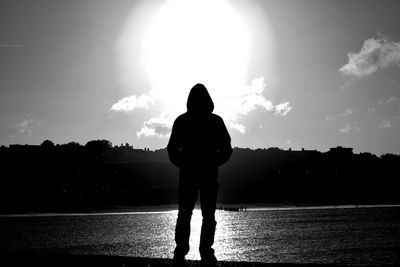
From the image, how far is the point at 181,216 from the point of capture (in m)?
11.4

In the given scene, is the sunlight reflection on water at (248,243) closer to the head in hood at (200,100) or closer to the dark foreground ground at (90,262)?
the dark foreground ground at (90,262)

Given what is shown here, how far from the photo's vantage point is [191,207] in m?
11.4

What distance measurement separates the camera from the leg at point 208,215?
1117 cm

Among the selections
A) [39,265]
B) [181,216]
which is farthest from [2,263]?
[181,216]

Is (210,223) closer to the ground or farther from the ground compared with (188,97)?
closer to the ground

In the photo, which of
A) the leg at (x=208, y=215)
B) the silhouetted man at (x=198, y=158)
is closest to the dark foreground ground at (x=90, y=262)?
the leg at (x=208, y=215)

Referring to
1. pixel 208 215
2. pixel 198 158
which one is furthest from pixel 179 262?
pixel 198 158

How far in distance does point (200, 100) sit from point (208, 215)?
2315 millimetres

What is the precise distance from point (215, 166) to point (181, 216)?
122 cm

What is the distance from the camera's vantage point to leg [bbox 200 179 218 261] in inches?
440

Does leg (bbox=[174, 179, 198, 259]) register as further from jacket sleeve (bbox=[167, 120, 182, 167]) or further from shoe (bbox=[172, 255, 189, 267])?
jacket sleeve (bbox=[167, 120, 182, 167])

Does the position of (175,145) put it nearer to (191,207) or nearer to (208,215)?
(191,207)

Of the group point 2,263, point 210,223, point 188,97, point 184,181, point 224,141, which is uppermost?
point 188,97

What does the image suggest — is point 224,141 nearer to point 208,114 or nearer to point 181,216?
point 208,114
